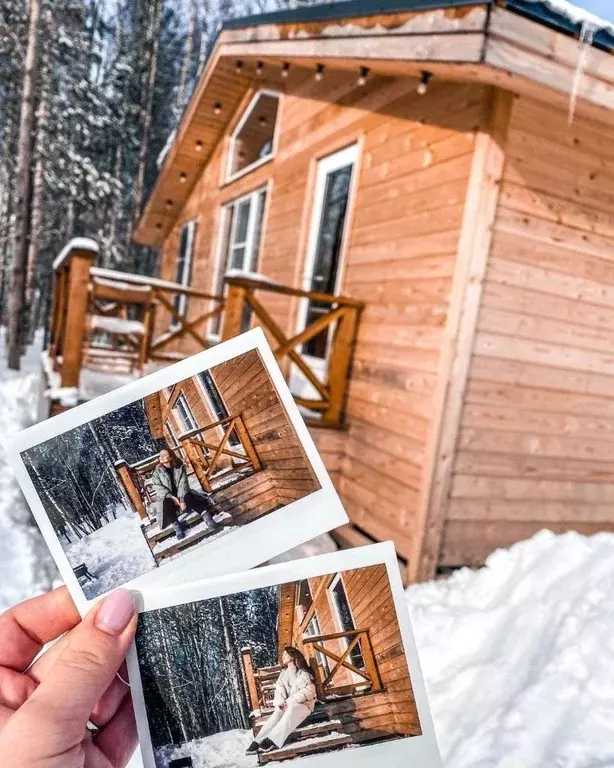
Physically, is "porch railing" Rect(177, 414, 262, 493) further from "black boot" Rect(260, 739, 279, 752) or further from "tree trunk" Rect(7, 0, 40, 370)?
"tree trunk" Rect(7, 0, 40, 370)

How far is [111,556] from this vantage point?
1.02 metres

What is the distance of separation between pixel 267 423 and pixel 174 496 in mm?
237

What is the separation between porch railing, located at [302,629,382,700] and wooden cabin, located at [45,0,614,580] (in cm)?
260

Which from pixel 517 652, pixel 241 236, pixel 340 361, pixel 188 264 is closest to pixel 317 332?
pixel 340 361

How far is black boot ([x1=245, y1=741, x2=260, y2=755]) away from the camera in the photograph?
1036 mm

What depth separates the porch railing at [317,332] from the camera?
434 centimetres

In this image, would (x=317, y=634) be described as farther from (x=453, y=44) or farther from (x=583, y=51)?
(x=583, y=51)

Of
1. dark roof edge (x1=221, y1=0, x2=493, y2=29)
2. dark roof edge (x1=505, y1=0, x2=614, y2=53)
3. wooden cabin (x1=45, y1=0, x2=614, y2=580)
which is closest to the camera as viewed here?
dark roof edge (x1=505, y1=0, x2=614, y2=53)

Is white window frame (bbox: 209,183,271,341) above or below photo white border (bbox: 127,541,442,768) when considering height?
above

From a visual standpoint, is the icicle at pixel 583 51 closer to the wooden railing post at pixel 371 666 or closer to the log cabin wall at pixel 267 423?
the log cabin wall at pixel 267 423

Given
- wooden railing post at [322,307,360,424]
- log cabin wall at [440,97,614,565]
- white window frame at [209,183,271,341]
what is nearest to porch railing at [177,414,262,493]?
log cabin wall at [440,97,614,565]

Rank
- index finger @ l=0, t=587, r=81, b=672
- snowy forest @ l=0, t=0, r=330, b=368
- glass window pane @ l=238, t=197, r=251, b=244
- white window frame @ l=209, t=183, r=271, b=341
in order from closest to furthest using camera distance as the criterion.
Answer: index finger @ l=0, t=587, r=81, b=672 < white window frame @ l=209, t=183, r=271, b=341 < glass window pane @ l=238, t=197, r=251, b=244 < snowy forest @ l=0, t=0, r=330, b=368

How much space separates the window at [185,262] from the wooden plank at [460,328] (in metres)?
8.31

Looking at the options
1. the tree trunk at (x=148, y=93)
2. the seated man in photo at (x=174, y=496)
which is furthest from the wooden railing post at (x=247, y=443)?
the tree trunk at (x=148, y=93)
